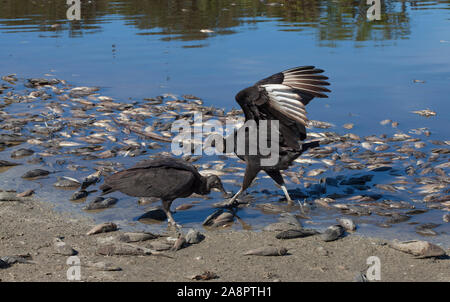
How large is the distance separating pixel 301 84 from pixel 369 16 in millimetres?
14006

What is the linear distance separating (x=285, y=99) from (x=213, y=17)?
49.2 ft

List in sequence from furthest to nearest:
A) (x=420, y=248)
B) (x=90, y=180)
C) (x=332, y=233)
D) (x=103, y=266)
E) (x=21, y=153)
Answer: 1. (x=21, y=153)
2. (x=90, y=180)
3. (x=332, y=233)
4. (x=420, y=248)
5. (x=103, y=266)

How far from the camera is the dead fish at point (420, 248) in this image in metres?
5.56

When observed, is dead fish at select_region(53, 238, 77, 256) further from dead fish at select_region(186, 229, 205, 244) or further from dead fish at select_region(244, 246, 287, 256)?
dead fish at select_region(244, 246, 287, 256)

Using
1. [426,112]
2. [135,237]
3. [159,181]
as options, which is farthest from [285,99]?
[426,112]

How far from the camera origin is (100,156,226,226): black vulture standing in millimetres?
6645

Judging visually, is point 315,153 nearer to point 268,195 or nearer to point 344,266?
point 268,195

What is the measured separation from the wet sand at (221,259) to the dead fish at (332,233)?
0.06 meters

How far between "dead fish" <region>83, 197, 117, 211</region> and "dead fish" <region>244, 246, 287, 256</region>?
6.88 ft

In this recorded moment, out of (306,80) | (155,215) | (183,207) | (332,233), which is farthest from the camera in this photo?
(183,207)

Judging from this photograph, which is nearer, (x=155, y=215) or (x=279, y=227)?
(x=279, y=227)

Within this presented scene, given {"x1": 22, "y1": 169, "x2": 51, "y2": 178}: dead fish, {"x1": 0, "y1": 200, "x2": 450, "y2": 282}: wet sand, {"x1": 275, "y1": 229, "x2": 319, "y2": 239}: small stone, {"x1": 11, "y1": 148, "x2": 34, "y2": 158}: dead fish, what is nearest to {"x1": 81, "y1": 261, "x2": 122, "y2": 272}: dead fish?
{"x1": 0, "y1": 200, "x2": 450, "y2": 282}: wet sand

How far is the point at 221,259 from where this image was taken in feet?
18.9

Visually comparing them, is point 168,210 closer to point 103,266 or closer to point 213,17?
point 103,266
